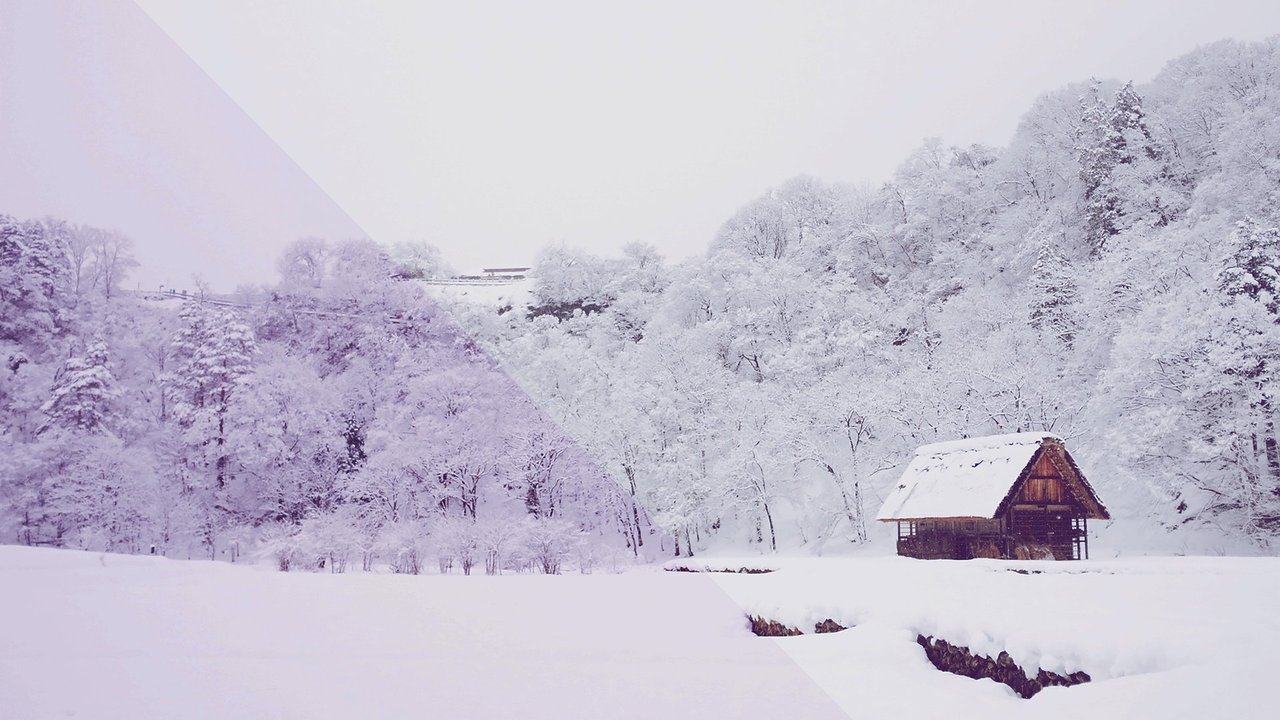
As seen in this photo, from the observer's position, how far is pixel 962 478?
1022 inches

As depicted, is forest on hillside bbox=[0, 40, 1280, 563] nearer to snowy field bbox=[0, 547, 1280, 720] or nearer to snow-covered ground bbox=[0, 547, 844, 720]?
snow-covered ground bbox=[0, 547, 844, 720]

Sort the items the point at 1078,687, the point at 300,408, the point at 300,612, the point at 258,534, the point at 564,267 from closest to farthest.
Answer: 1. the point at 1078,687
2. the point at 300,612
3. the point at 258,534
4. the point at 300,408
5. the point at 564,267

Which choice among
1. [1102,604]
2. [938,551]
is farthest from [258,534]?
[1102,604]

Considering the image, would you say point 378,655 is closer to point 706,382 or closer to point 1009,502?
point 1009,502

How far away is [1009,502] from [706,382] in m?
22.0

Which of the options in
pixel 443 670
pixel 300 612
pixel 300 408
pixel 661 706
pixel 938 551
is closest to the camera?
pixel 661 706

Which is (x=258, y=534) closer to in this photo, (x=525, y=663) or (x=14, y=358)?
(x=14, y=358)

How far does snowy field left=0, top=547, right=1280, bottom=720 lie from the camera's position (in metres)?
7.06

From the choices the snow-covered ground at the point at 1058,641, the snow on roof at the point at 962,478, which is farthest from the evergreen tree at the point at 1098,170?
the snow-covered ground at the point at 1058,641

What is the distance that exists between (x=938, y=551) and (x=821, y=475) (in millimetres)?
15142

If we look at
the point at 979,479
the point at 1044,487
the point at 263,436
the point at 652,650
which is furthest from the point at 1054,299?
the point at 263,436

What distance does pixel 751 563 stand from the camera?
2869cm

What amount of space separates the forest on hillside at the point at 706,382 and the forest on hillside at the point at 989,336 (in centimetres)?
19

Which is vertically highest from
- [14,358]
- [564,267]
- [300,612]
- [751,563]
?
[564,267]
